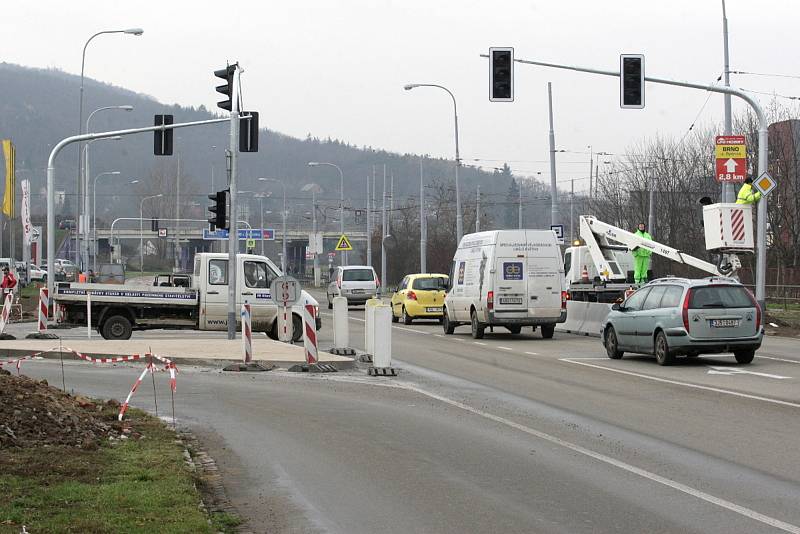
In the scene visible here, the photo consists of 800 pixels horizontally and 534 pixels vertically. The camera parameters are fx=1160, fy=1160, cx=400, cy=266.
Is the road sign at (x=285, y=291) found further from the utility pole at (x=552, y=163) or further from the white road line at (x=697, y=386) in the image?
the utility pole at (x=552, y=163)

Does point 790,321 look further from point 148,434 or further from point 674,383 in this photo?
point 148,434

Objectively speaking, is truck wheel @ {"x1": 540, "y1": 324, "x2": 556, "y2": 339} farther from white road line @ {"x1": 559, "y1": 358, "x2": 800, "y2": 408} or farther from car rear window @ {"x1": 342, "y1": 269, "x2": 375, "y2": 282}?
car rear window @ {"x1": 342, "y1": 269, "x2": 375, "y2": 282}

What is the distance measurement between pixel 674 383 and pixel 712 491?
8.86 meters

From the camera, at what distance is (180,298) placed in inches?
1084

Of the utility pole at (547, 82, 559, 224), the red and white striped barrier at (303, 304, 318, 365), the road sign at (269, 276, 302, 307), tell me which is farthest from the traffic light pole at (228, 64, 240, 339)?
the utility pole at (547, 82, 559, 224)

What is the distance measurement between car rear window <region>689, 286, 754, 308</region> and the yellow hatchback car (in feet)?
57.4

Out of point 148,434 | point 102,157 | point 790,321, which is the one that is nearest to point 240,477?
point 148,434

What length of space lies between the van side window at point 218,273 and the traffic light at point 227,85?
13.0 feet

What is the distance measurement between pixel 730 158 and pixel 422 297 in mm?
11643

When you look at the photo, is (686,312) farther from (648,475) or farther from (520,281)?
(648,475)

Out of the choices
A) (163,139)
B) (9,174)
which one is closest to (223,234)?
(9,174)

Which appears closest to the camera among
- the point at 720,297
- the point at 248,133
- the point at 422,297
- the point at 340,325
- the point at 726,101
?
the point at 720,297

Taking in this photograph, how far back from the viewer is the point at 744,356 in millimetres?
21062

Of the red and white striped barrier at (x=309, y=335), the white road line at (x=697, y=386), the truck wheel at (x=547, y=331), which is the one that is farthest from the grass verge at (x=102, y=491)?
the truck wheel at (x=547, y=331)
